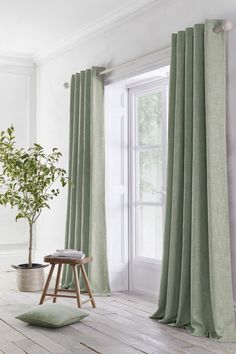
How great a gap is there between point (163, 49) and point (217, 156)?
1.20 metres

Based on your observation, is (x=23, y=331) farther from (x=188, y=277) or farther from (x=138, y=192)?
(x=138, y=192)

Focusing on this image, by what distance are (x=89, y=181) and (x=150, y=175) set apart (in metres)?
0.63

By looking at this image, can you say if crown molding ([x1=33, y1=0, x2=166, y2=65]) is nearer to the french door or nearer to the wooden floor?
the french door

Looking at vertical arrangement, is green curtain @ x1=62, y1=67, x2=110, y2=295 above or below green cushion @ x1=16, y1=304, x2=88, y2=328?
above

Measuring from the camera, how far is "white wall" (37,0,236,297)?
165 inches

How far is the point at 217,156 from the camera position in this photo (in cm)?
412

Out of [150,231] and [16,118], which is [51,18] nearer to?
[16,118]

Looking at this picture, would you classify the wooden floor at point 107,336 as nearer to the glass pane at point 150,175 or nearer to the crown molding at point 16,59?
the glass pane at point 150,175

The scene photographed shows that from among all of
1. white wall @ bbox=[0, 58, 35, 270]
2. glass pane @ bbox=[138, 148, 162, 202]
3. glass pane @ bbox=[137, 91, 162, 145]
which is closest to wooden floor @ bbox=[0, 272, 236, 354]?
glass pane @ bbox=[138, 148, 162, 202]

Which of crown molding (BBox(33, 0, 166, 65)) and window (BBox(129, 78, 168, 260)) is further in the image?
window (BBox(129, 78, 168, 260))

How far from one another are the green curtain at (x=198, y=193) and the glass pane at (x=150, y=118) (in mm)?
1087

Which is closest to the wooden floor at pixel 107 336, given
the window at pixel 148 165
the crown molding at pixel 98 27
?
the window at pixel 148 165

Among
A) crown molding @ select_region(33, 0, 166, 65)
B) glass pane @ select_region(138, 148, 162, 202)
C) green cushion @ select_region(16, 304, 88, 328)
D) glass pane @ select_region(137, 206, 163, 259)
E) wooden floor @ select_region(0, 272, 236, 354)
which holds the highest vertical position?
crown molding @ select_region(33, 0, 166, 65)

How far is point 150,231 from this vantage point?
5.73m
